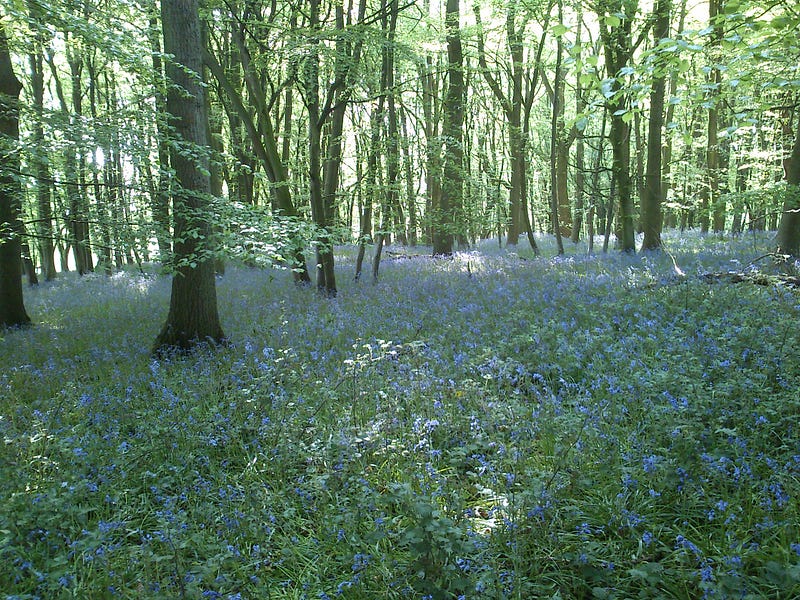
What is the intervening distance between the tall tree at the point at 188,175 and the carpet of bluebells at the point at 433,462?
2.42 feet

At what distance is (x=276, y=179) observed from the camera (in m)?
13.7

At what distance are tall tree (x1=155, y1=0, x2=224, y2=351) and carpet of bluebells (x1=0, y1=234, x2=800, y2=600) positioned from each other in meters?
0.74

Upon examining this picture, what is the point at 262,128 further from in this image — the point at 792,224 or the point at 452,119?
the point at 792,224

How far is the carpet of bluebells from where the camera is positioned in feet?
9.80

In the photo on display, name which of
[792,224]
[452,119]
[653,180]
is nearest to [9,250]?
[452,119]

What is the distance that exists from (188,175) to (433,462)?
6.17m

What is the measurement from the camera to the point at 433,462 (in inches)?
169

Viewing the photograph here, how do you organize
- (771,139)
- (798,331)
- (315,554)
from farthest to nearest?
(771,139), (798,331), (315,554)

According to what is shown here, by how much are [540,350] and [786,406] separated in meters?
2.78

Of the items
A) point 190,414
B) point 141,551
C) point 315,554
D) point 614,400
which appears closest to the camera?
point 141,551

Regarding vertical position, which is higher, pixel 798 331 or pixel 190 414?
pixel 798 331

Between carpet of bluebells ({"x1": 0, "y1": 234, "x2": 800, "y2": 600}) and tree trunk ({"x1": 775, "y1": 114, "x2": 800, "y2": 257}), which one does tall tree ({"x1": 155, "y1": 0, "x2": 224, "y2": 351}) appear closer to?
carpet of bluebells ({"x1": 0, "y1": 234, "x2": 800, "y2": 600})

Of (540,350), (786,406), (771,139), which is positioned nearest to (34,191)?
(540,350)

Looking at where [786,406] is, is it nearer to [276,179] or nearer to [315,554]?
[315,554]
